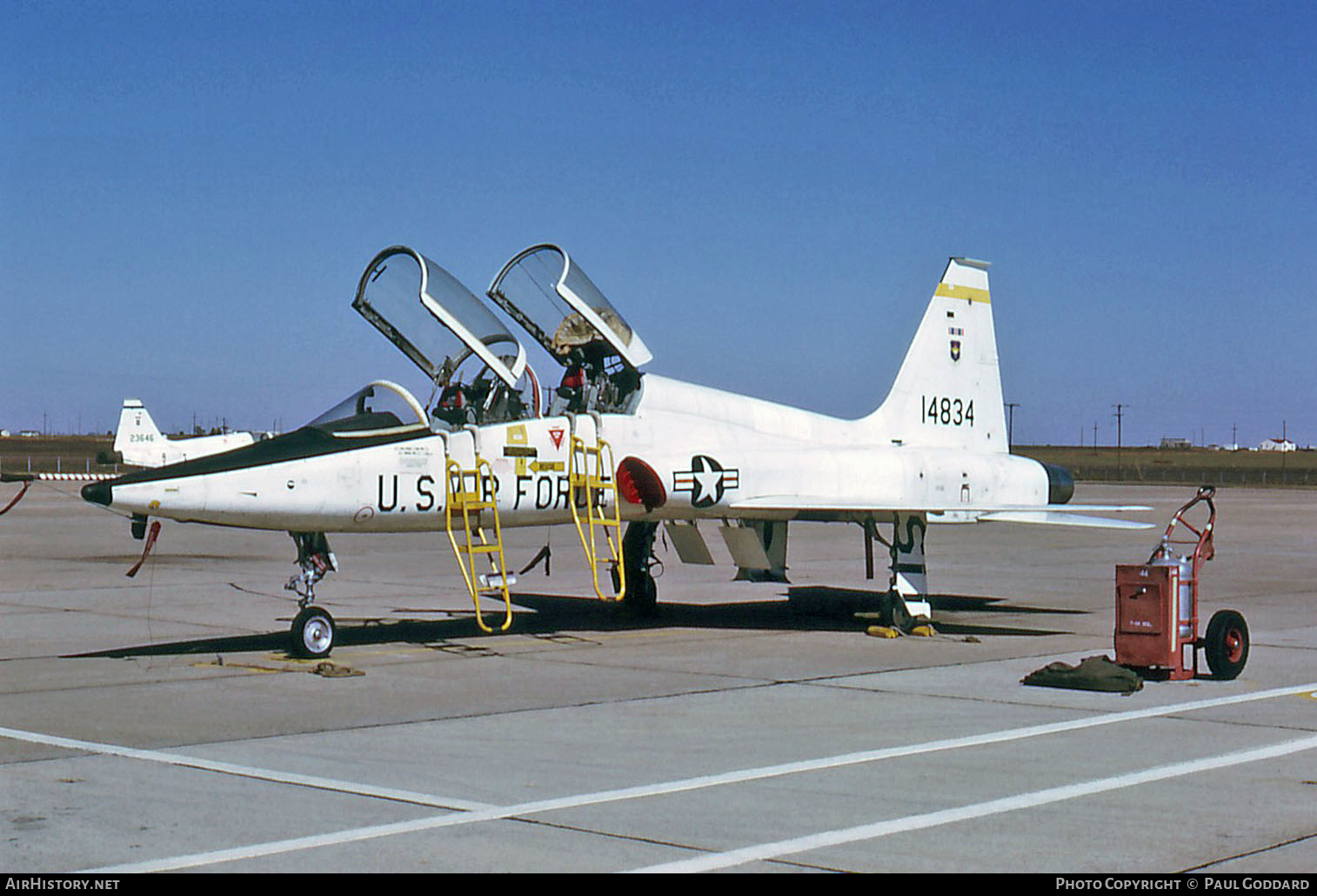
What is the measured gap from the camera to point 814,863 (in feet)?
19.8

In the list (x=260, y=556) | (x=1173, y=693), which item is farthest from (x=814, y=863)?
(x=260, y=556)

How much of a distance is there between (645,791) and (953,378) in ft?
40.4

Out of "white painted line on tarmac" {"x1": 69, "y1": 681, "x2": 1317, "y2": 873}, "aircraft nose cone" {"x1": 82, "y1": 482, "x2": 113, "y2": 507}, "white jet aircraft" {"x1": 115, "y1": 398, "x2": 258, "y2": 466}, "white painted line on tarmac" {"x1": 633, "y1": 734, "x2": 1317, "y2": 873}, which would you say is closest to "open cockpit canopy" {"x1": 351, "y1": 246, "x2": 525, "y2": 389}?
"aircraft nose cone" {"x1": 82, "y1": 482, "x2": 113, "y2": 507}

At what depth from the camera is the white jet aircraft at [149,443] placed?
4009 cm

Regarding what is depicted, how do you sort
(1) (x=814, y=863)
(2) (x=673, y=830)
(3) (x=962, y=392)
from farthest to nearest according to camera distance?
1. (3) (x=962, y=392)
2. (2) (x=673, y=830)
3. (1) (x=814, y=863)

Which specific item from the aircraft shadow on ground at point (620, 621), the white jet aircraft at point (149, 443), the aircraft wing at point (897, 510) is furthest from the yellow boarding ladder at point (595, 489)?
the white jet aircraft at point (149, 443)

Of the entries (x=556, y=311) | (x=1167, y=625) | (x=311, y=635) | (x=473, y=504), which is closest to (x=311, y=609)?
(x=311, y=635)

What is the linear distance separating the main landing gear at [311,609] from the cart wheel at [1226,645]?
24.3ft

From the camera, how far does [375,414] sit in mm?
13289

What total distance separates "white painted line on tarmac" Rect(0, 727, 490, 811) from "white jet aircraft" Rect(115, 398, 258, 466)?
2813 cm

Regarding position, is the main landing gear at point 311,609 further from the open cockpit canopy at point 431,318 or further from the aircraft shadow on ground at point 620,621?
the open cockpit canopy at point 431,318

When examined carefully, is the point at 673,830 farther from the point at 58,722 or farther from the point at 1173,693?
the point at 1173,693

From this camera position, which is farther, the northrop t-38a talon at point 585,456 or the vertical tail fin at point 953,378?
the vertical tail fin at point 953,378
